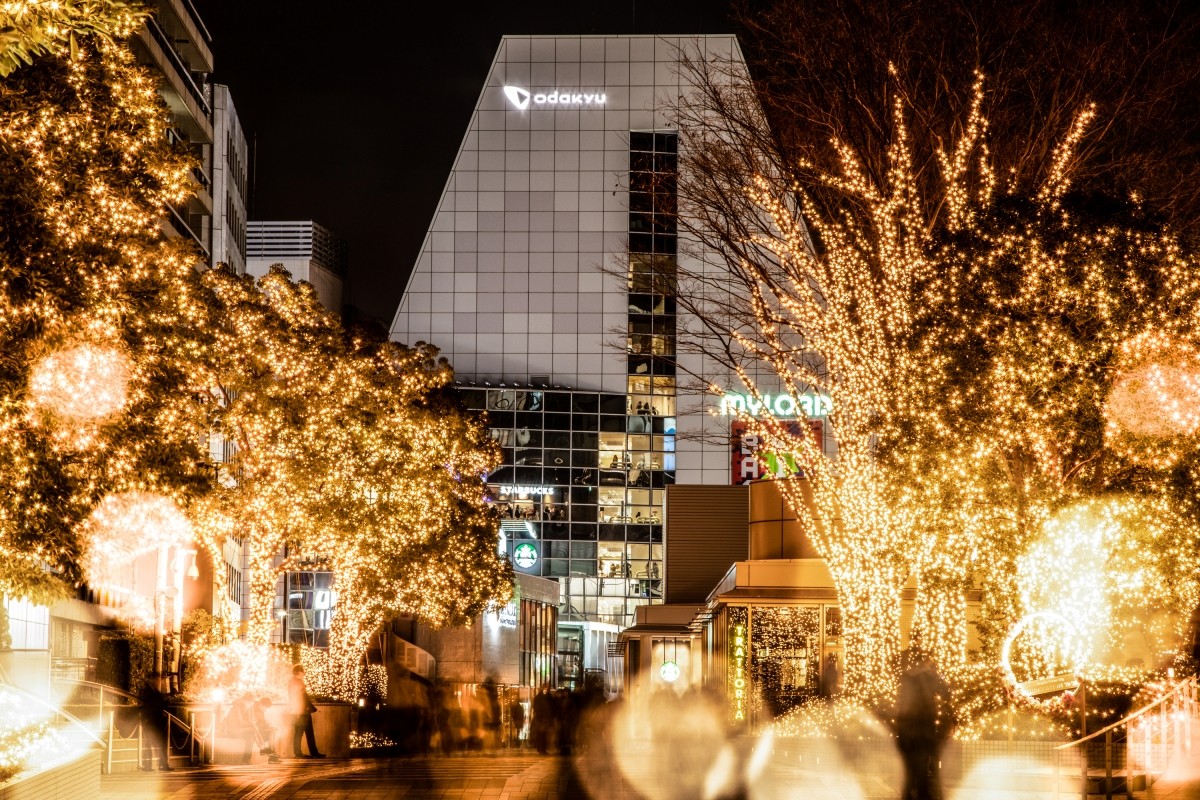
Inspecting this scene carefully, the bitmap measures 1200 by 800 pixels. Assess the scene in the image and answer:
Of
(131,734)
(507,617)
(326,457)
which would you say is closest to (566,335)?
(507,617)

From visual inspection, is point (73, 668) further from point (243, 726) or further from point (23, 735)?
point (23, 735)

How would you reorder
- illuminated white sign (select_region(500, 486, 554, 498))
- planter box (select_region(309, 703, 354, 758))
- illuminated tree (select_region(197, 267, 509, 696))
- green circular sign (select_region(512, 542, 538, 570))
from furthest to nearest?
illuminated white sign (select_region(500, 486, 554, 498))
green circular sign (select_region(512, 542, 538, 570))
illuminated tree (select_region(197, 267, 509, 696))
planter box (select_region(309, 703, 354, 758))

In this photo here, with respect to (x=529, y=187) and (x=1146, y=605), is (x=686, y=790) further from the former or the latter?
(x=529, y=187)

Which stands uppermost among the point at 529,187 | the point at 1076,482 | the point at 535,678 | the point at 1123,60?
the point at 529,187

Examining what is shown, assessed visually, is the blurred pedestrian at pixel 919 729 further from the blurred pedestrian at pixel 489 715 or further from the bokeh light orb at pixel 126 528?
the blurred pedestrian at pixel 489 715

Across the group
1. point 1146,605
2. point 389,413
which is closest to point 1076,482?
point 1146,605

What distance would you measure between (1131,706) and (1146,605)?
4.89ft

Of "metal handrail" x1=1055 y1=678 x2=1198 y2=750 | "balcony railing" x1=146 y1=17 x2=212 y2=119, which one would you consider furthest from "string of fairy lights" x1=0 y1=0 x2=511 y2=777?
"balcony railing" x1=146 y1=17 x2=212 y2=119

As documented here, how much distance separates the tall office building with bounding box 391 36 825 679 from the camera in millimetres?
82312

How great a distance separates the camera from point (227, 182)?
6794 cm

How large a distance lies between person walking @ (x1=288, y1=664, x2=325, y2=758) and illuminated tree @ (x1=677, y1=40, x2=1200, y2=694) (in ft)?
25.9

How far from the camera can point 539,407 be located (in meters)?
82.5

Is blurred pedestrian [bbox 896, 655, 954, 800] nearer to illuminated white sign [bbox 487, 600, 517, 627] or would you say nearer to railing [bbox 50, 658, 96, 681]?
railing [bbox 50, 658, 96, 681]

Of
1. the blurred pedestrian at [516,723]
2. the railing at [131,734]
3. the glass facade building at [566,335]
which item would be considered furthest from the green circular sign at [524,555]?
the railing at [131,734]
